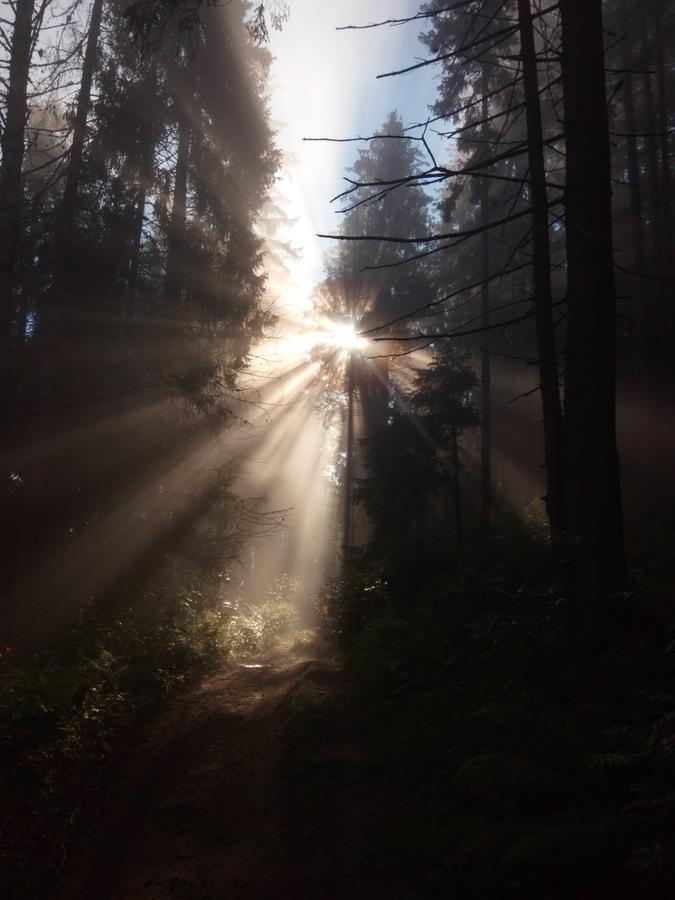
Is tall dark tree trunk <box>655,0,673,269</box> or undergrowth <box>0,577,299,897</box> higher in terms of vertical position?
tall dark tree trunk <box>655,0,673,269</box>

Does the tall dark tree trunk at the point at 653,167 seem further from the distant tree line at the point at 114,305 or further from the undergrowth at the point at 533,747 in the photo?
the undergrowth at the point at 533,747

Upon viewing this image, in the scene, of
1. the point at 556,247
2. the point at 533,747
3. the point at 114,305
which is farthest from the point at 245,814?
the point at 556,247

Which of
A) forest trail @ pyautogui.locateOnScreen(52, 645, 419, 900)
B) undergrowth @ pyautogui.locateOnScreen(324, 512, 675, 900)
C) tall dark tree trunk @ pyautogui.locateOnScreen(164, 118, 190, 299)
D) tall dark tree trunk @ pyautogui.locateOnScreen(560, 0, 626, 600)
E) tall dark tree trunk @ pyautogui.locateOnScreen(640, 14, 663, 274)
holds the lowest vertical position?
forest trail @ pyautogui.locateOnScreen(52, 645, 419, 900)

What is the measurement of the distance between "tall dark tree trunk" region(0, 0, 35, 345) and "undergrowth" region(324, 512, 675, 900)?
8.63 meters

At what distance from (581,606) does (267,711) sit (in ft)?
14.9

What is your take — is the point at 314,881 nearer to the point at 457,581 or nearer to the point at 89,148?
the point at 457,581

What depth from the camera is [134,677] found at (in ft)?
29.5

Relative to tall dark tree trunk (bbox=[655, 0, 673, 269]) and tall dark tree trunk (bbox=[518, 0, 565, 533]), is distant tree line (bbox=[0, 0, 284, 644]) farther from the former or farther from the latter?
tall dark tree trunk (bbox=[655, 0, 673, 269])

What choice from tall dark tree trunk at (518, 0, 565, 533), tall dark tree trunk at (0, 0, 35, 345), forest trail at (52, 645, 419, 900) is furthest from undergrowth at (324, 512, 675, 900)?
tall dark tree trunk at (0, 0, 35, 345)

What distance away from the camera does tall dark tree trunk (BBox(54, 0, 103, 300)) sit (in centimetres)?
1159

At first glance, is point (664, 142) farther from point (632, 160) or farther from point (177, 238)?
point (177, 238)

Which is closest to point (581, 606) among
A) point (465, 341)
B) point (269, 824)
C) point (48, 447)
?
point (269, 824)

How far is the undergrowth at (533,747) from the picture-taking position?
3.24m

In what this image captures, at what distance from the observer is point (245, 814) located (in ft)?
17.3
